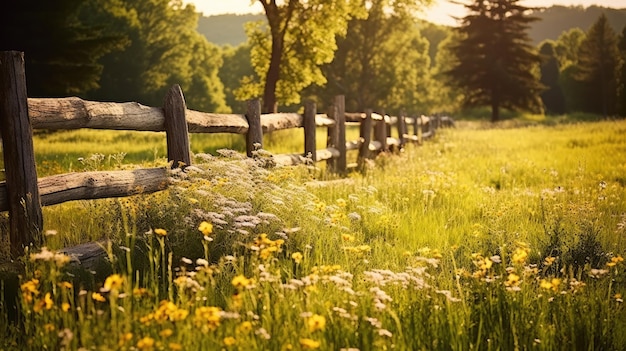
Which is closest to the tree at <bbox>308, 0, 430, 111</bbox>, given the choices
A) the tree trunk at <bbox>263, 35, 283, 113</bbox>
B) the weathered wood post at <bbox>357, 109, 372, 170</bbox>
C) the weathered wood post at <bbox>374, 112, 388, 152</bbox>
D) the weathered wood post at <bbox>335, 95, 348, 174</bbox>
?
the tree trunk at <bbox>263, 35, 283, 113</bbox>

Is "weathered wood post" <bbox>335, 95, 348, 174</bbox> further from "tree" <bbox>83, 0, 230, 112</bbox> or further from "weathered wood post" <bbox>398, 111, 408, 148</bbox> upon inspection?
"tree" <bbox>83, 0, 230, 112</bbox>

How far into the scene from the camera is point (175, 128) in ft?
20.5

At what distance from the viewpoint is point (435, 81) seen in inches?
2532

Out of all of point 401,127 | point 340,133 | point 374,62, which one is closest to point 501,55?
point 374,62

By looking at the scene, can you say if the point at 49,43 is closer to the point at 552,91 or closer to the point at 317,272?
the point at 317,272

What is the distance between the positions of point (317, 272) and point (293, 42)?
783 inches

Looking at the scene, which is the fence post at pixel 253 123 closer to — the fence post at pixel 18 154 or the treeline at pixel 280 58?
the fence post at pixel 18 154

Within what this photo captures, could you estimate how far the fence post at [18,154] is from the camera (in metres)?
4.67

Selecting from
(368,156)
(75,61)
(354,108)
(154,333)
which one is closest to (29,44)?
(75,61)

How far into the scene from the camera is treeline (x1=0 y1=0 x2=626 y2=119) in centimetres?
1936

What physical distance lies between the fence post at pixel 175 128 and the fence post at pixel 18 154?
1666 mm

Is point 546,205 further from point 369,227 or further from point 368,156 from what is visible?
point 368,156

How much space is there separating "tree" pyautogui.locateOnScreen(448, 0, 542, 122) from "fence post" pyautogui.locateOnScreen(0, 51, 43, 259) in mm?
47651

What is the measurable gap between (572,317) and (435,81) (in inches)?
2478
